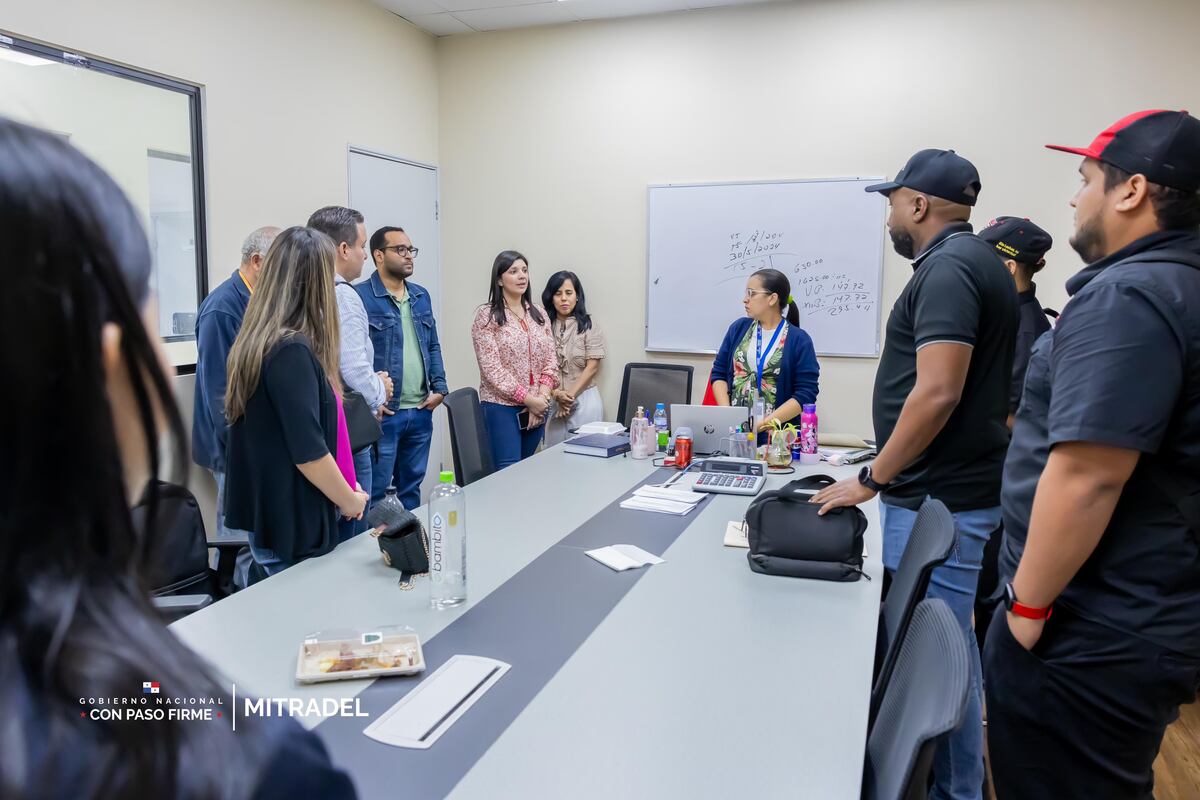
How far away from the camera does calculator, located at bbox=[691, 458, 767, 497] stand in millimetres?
2701

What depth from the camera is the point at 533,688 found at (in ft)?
4.53

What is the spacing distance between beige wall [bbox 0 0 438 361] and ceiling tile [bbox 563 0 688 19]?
3.69 ft

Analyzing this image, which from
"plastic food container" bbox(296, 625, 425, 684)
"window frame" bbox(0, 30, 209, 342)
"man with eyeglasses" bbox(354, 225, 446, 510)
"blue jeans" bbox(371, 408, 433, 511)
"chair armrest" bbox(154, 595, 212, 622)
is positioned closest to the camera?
"plastic food container" bbox(296, 625, 425, 684)

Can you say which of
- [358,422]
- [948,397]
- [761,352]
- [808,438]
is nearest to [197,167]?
[358,422]

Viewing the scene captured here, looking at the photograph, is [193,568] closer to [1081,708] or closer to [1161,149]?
[1081,708]

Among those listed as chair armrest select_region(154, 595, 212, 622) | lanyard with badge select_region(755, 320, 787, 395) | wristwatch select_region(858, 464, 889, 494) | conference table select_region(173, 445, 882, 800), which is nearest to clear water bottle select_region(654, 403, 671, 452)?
lanyard with badge select_region(755, 320, 787, 395)

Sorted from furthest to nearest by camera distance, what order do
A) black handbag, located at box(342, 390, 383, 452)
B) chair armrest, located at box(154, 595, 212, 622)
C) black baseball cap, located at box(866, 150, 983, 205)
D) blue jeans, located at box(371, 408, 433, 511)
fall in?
1. blue jeans, located at box(371, 408, 433, 511)
2. black handbag, located at box(342, 390, 383, 452)
3. black baseball cap, located at box(866, 150, 983, 205)
4. chair armrest, located at box(154, 595, 212, 622)

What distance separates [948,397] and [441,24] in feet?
13.7

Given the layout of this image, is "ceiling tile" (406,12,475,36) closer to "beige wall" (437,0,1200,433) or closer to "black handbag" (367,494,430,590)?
"beige wall" (437,0,1200,433)

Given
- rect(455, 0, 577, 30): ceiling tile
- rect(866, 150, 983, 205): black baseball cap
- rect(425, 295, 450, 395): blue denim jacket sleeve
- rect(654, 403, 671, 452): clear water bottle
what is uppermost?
rect(455, 0, 577, 30): ceiling tile

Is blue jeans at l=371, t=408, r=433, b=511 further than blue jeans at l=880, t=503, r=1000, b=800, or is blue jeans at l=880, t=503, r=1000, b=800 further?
blue jeans at l=371, t=408, r=433, b=511

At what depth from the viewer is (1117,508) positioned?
138 cm

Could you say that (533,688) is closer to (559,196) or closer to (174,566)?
(174,566)

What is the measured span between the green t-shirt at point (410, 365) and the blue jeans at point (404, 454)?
0.21 ft
